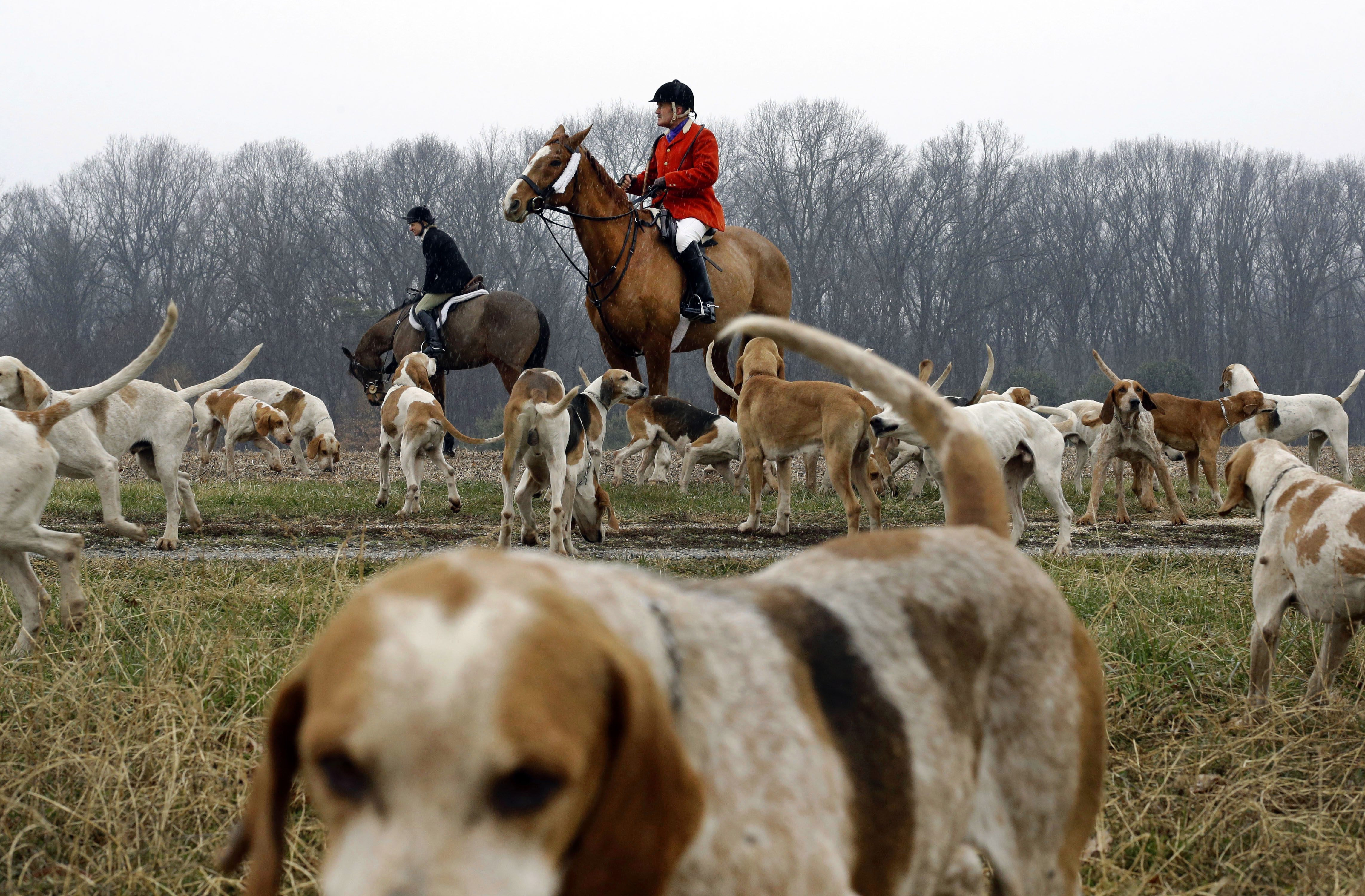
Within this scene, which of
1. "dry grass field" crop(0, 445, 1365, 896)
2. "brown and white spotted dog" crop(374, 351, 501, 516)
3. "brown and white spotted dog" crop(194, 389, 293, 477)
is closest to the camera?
"dry grass field" crop(0, 445, 1365, 896)

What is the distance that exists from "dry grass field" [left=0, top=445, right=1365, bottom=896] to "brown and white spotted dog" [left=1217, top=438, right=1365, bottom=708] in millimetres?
189

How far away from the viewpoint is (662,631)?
3.75 ft

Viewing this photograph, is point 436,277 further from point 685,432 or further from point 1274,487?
point 1274,487

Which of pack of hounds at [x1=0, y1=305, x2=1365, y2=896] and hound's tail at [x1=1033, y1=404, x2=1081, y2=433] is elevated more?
hound's tail at [x1=1033, y1=404, x2=1081, y2=433]

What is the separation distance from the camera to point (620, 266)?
32.9ft

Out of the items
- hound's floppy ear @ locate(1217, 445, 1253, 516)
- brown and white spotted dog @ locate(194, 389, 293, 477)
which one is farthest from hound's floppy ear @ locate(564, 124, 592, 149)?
brown and white spotted dog @ locate(194, 389, 293, 477)

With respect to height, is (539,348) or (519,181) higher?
(519,181)

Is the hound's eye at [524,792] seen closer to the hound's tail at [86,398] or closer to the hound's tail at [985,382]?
the hound's tail at [86,398]

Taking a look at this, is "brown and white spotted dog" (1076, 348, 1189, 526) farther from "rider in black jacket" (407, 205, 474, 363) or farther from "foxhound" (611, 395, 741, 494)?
"rider in black jacket" (407, 205, 474, 363)

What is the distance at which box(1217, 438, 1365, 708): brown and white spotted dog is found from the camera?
3.47 metres

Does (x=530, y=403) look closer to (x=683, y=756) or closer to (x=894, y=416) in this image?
(x=894, y=416)

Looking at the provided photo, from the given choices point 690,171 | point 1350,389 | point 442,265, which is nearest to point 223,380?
point 690,171

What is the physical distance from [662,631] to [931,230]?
50.9 meters

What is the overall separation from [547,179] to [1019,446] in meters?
4.81
